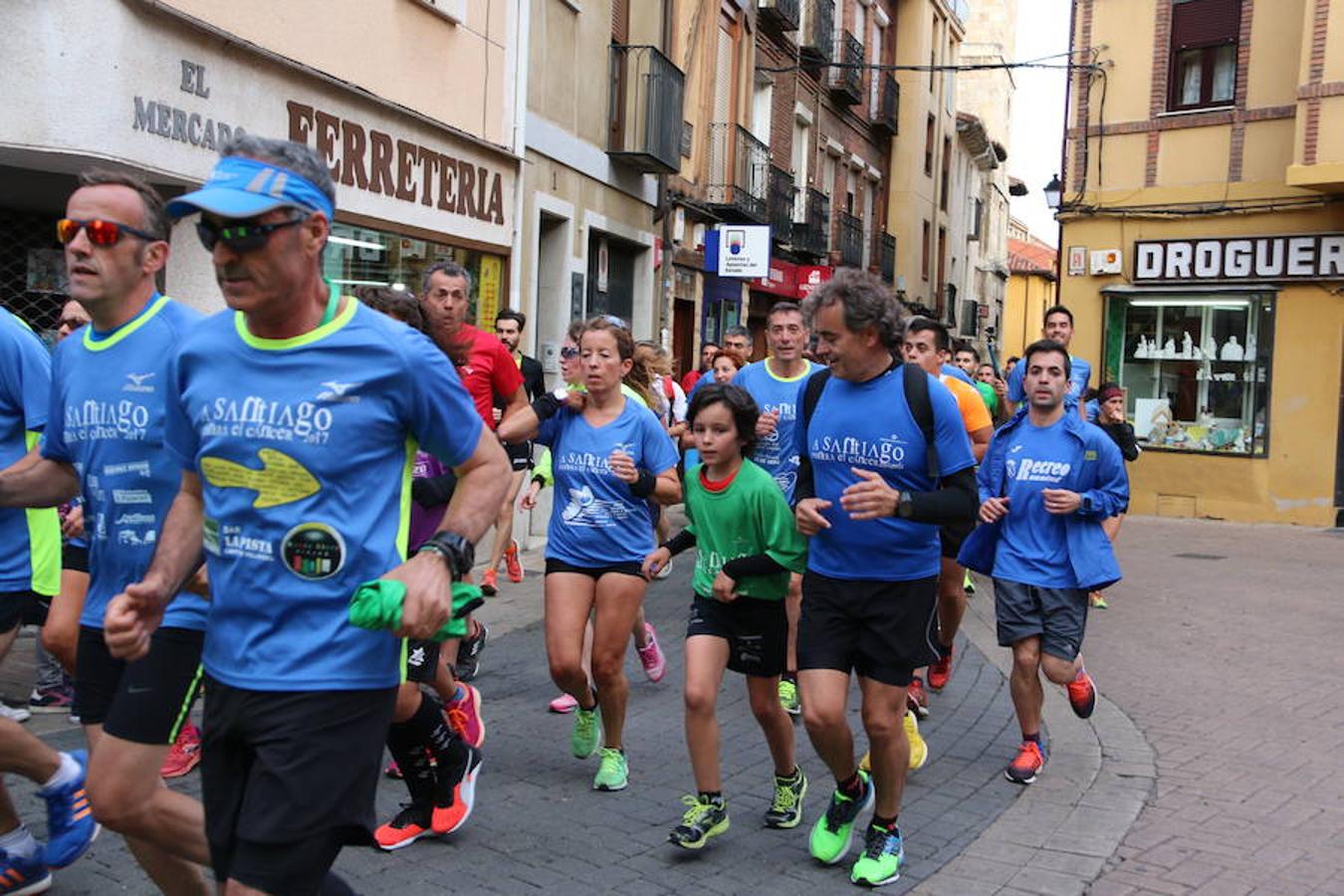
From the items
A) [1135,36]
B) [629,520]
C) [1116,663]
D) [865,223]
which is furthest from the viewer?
[865,223]

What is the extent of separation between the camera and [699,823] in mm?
4777

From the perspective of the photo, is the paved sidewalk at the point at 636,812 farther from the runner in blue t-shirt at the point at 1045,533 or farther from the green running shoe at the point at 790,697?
the runner in blue t-shirt at the point at 1045,533

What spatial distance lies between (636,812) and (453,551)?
2.85 metres

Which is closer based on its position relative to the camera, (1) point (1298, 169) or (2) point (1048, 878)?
(2) point (1048, 878)

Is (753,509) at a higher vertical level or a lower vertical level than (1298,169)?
lower

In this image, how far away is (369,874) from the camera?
4531 mm

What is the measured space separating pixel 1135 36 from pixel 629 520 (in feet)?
59.6

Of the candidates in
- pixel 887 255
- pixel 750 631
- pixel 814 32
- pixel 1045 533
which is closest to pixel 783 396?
pixel 1045 533

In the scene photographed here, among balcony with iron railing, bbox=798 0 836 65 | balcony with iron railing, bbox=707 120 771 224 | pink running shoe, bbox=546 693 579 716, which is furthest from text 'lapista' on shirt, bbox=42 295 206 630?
balcony with iron railing, bbox=798 0 836 65

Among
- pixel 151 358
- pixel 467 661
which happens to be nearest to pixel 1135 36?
pixel 467 661

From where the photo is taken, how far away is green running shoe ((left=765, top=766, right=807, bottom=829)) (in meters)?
5.15

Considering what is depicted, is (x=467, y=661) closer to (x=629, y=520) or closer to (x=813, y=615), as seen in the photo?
(x=629, y=520)

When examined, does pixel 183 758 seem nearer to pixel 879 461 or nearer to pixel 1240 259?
pixel 879 461

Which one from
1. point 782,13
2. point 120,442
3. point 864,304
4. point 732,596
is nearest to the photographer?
point 120,442
